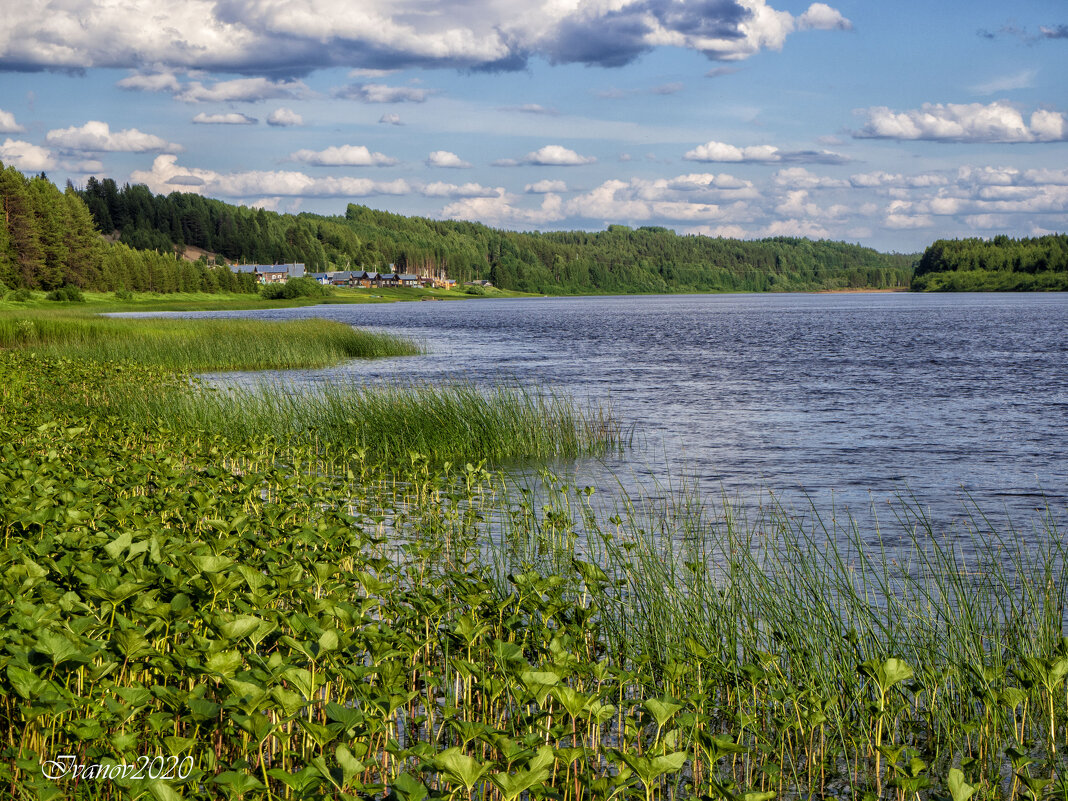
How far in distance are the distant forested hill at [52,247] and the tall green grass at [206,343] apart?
40.3 meters

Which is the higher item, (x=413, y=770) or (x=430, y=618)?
(x=430, y=618)

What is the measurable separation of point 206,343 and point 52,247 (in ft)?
214

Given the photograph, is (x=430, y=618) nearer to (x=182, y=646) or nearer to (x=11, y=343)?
(x=182, y=646)

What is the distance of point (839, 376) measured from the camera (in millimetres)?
34094

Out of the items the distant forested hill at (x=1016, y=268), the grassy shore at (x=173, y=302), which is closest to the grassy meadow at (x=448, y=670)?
the grassy shore at (x=173, y=302)

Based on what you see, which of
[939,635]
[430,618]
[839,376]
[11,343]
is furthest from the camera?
[11,343]

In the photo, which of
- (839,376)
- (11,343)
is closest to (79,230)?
(11,343)

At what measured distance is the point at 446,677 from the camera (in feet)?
17.6

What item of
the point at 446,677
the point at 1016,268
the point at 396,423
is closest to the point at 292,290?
the point at 396,423

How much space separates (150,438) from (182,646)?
8.89 m

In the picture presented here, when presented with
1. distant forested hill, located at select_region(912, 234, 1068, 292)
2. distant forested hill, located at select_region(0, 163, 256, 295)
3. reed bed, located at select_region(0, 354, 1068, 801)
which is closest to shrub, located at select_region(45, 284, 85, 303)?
distant forested hill, located at select_region(0, 163, 256, 295)

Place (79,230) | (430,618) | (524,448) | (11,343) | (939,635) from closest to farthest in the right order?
(430,618), (939,635), (524,448), (11,343), (79,230)

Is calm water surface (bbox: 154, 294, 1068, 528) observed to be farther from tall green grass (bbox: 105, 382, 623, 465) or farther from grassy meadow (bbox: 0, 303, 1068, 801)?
grassy meadow (bbox: 0, 303, 1068, 801)

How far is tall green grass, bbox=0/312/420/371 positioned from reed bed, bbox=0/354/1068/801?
25620 millimetres
